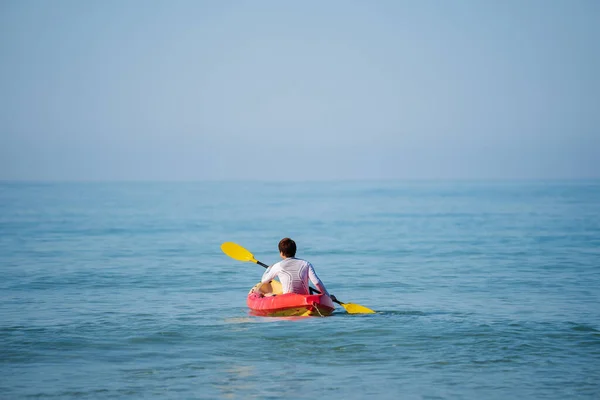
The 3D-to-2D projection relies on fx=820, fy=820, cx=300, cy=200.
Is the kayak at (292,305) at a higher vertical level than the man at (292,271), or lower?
lower

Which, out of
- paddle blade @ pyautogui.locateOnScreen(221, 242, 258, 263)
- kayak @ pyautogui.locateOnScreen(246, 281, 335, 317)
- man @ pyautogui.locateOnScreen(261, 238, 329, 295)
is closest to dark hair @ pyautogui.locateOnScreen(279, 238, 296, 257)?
man @ pyautogui.locateOnScreen(261, 238, 329, 295)

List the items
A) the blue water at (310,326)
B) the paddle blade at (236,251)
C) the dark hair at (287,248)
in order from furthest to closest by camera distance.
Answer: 1. the paddle blade at (236,251)
2. the dark hair at (287,248)
3. the blue water at (310,326)

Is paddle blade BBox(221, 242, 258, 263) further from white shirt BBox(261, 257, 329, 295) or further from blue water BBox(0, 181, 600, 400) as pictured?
white shirt BBox(261, 257, 329, 295)

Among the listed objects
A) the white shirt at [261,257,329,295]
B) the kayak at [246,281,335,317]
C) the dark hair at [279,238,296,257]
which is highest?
the dark hair at [279,238,296,257]

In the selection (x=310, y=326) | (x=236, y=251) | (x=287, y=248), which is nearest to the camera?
(x=310, y=326)

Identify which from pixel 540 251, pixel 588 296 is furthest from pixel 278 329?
pixel 540 251

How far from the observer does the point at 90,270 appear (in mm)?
18625

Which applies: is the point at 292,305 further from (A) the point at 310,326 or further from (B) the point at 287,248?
(B) the point at 287,248

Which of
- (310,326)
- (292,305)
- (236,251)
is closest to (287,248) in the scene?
(292,305)

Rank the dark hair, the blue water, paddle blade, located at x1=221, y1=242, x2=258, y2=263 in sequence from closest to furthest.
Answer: the blue water → the dark hair → paddle blade, located at x1=221, y1=242, x2=258, y2=263

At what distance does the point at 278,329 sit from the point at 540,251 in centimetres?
1402

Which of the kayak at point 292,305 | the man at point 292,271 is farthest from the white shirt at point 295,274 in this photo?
the kayak at point 292,305

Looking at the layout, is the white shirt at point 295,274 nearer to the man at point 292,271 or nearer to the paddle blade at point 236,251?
the man at point 292,271

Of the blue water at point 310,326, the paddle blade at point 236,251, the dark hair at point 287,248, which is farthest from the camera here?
the paddle blade at point 236,251
